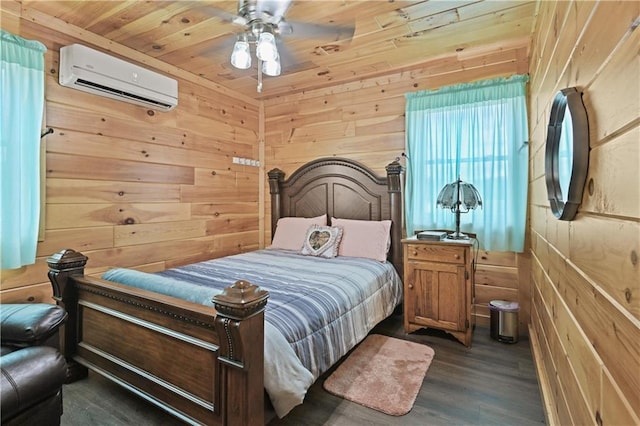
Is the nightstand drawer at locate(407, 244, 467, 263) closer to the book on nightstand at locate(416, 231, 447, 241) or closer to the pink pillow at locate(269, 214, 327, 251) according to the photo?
the book on nightstand at locate(416, 231, 447, 241)

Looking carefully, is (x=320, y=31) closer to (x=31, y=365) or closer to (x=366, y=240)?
(x=366, y=240)

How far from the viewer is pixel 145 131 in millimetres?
3062

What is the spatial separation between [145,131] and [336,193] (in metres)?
1.99

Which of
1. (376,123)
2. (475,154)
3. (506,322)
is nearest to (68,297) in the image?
(376,123)

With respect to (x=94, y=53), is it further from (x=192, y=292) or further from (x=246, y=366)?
(x=246, y=366)

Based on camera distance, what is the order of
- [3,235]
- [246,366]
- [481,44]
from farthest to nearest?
[481,44]
[3,235]
[246,366]

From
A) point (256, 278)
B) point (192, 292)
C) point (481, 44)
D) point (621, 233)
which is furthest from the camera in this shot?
point (481, 44)

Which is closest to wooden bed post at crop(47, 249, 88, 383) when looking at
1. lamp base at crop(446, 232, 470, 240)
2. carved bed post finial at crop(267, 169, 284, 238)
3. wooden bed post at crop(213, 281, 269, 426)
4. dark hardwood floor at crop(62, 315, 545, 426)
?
dark hardwood floor at crop(62, 315, 545, 426)

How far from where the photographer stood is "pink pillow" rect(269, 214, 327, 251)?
3.59 meters

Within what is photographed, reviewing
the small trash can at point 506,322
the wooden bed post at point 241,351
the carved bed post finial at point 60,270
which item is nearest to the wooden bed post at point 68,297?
the carved bed post finial at point 60,270

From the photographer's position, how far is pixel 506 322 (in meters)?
2.72

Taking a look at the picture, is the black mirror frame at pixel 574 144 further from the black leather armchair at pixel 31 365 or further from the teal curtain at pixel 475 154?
the black leather armchair at pixel 31 365

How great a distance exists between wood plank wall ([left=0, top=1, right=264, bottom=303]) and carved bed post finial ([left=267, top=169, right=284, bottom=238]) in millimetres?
328

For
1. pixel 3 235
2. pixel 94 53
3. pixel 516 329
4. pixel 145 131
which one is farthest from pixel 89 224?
pixel 516 329
